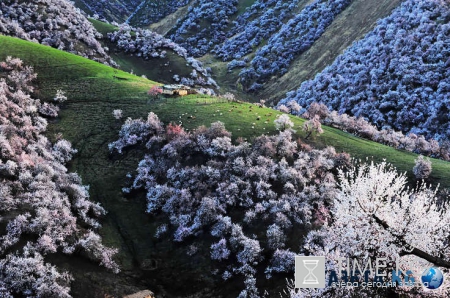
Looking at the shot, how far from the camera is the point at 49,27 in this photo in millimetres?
104375

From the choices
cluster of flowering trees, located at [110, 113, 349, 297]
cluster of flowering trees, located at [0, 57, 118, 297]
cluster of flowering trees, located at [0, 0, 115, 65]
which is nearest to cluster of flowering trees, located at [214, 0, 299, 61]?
cluster of flowering trees, located at [0, 0, 115, 65]

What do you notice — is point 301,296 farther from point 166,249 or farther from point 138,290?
point 166,249

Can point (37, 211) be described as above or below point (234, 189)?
below

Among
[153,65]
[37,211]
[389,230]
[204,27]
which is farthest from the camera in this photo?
[204,27]

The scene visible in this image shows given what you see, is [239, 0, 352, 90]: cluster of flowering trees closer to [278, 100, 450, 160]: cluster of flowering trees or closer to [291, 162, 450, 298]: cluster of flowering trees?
[278, 100, 450, 160]: cluster of flowering trees

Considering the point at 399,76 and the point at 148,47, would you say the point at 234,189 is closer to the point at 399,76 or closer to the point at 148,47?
the point at 399,76

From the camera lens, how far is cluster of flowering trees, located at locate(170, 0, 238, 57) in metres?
166

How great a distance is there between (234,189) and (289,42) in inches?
4297

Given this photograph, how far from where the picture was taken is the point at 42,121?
5466 centimetres

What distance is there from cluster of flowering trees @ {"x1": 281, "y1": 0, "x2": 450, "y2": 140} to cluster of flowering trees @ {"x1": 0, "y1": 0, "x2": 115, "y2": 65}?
58408 millimetres

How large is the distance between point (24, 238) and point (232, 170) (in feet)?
74.7

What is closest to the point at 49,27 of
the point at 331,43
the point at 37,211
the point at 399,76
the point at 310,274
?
the point at 37,211

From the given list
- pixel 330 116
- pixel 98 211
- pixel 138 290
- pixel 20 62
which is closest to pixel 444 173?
pixel 330 116

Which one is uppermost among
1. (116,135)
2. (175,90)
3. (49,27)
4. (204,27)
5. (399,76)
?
(204,27)
